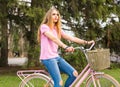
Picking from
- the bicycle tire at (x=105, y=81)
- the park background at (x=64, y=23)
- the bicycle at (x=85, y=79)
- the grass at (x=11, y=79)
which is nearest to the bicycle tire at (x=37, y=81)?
the bicycle at (x=85, y=79)

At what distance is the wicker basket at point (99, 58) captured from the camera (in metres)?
5.52

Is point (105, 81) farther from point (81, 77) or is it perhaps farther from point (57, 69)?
point (57, 69)

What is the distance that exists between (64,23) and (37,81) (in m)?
7.10

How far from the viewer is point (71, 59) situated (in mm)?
12781

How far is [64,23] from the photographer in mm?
13422

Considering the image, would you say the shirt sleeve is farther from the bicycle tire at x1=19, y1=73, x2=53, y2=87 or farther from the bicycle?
the bicycle tire at x1=19, y1=73, x2=53, y2=87

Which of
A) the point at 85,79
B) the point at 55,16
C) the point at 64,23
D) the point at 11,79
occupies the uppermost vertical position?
the point at 55,16

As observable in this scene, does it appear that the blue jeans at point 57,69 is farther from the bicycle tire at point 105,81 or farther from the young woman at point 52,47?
the bicycle tire at point 105,81

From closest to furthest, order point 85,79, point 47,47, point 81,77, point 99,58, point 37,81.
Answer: point 99,58 < point 47,47 < point 81,77 < point 85,79 < point 37,81

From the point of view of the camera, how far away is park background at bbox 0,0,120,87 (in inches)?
465

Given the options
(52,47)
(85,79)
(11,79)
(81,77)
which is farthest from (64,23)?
(52,47)

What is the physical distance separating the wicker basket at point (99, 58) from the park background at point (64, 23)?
6.04m

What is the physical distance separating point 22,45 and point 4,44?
1.91 feet

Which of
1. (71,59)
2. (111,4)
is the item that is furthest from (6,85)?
(111,4)
